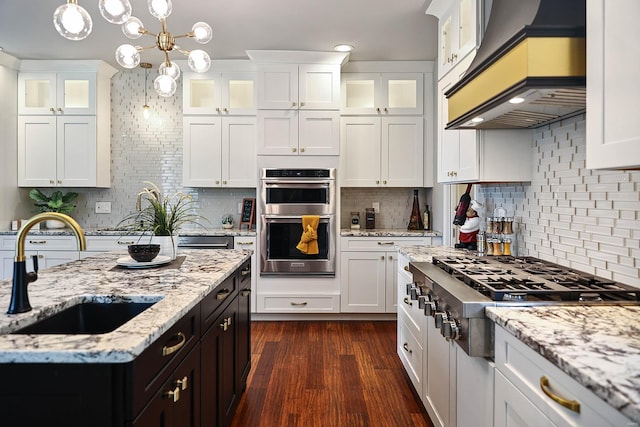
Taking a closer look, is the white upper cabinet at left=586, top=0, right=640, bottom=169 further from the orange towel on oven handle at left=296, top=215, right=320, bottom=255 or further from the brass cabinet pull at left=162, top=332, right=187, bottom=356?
the orange towel on oven handle at left=296, top=215, right=320, bottom=255

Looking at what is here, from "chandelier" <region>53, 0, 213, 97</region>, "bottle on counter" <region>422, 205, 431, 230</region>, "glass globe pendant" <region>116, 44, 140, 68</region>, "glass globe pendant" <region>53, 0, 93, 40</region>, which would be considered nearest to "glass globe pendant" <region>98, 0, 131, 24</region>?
"chandelier" <region>53, 0, 213, 97</region>

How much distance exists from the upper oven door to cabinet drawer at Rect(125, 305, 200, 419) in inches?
98.4

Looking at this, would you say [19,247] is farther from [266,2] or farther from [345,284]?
[345,284]

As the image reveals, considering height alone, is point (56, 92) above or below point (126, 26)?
above

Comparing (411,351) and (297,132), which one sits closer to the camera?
(411,351)

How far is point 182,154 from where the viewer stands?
4.71 meters

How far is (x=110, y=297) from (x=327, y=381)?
175cm

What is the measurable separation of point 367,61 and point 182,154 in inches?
88.4

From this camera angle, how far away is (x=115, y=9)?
6.02 feet

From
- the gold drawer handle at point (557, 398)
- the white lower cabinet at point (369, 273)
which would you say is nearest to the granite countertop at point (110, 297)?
the gold drawer handle at point (557, 398)

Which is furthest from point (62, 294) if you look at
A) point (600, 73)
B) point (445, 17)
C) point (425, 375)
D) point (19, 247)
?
point (445, 17)

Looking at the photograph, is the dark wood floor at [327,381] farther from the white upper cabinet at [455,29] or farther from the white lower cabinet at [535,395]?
the white upper cabinet at [455,29]

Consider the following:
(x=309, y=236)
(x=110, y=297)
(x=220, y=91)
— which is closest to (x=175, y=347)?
(x=110, y=297)

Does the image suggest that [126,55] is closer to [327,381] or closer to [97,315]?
[97,315]
